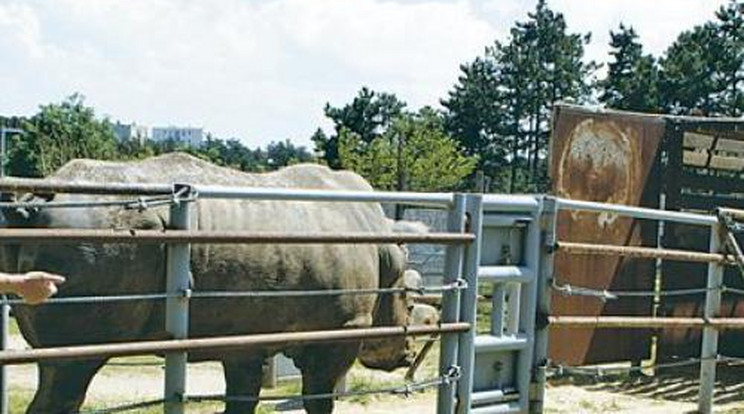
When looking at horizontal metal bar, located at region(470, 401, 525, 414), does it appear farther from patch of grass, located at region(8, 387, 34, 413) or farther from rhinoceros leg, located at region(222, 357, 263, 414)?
patch of grass, located at region(8, 387, 34, 413)

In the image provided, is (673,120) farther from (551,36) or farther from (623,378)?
(551,36)

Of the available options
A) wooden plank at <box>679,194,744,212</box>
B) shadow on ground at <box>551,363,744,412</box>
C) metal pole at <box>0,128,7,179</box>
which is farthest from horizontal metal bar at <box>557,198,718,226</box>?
metal pole at <box>0,128,7,179</box>

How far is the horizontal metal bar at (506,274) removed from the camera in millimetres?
5785

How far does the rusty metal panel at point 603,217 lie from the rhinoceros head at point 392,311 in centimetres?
359

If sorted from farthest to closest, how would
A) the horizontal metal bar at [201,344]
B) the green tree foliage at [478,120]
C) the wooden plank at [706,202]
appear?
the green tree foliage at [478,120] → the wooden plank at [706,202] → the horizontal metal bar at [201,344]

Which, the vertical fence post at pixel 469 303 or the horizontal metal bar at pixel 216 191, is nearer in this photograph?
the horizontal metal bar at pixel 216 191

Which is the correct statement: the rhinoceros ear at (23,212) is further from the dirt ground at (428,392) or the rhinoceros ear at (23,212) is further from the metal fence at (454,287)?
the dirt ground at (428,392)

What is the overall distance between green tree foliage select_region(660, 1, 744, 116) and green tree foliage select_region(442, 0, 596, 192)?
1160cm

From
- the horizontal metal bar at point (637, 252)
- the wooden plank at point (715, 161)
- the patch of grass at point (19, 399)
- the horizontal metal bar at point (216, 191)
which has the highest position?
the wooden plank at point (715, 161)

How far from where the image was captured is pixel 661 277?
38.7ft

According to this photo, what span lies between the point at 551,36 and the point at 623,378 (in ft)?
197

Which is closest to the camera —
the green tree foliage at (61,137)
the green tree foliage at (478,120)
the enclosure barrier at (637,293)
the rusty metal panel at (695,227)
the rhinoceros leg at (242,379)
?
the enclosure barrier at (637,293)

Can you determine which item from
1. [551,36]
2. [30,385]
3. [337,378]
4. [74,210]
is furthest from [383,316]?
[551,36]

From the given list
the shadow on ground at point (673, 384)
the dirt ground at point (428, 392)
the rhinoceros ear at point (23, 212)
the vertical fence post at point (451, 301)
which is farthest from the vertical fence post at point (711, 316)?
the rhinoceros ear at point (23, 212)
